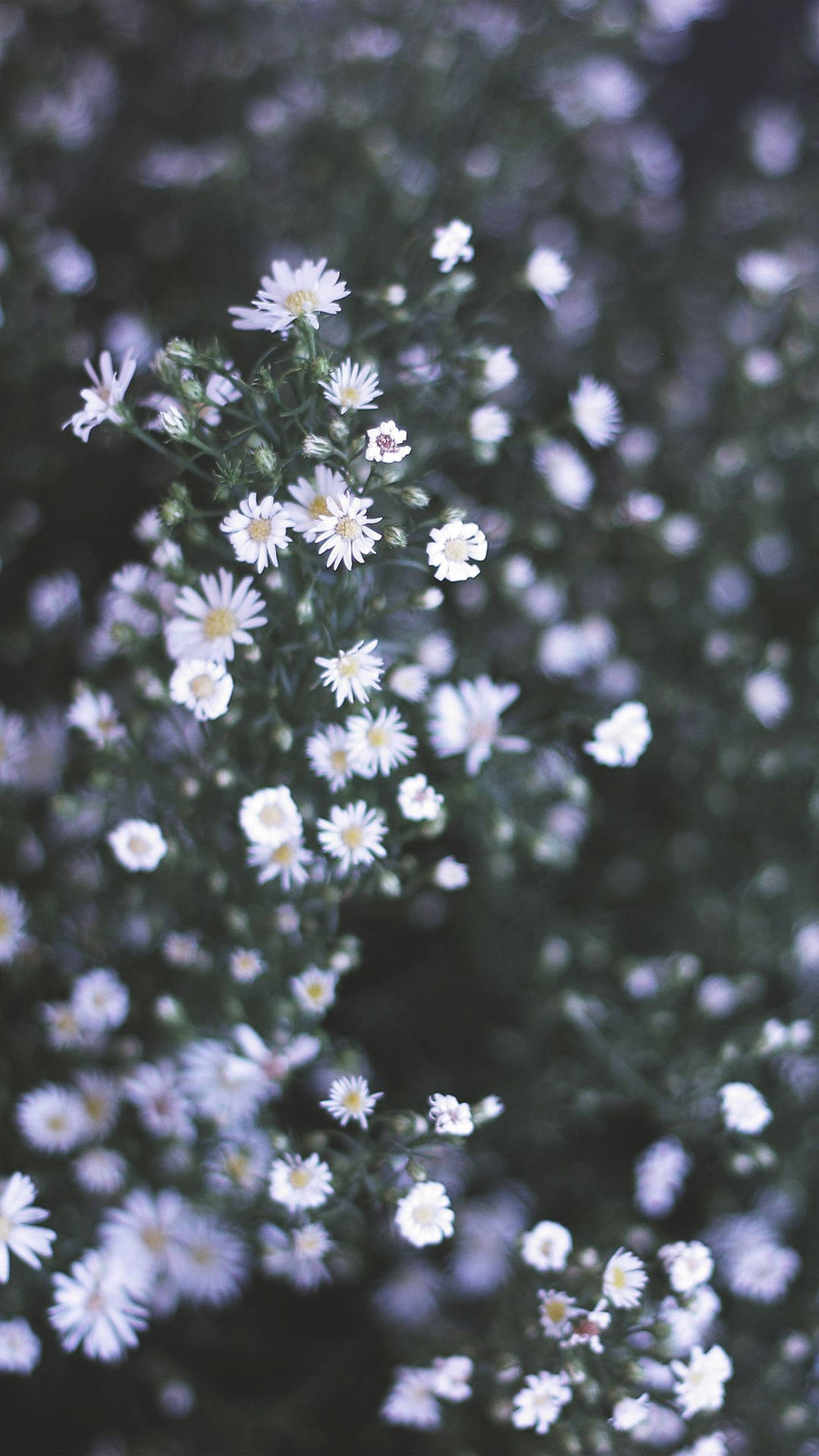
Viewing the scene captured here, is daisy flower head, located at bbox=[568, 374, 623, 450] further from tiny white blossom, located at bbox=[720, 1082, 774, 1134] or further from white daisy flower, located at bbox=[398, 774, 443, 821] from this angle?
tiny white blossom, located at bbox=[720, 1082, 774, 1134]

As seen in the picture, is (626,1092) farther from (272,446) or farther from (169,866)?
(272,446)

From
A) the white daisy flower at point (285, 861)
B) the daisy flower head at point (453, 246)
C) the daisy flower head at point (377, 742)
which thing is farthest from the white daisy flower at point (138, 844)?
the daisy flower head at point (453, 246)

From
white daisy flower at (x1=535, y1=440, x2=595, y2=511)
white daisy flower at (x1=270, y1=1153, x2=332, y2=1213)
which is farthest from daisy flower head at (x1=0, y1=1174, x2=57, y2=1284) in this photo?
white daisy flower at (x1=535, y1=440, x2=595, y2=511)

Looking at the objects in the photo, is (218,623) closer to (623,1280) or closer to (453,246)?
(453,246)

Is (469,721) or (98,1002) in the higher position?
(469,721)

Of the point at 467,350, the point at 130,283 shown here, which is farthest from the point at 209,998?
the point at 130,283

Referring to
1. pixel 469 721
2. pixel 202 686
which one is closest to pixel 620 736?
pixel 469 721
